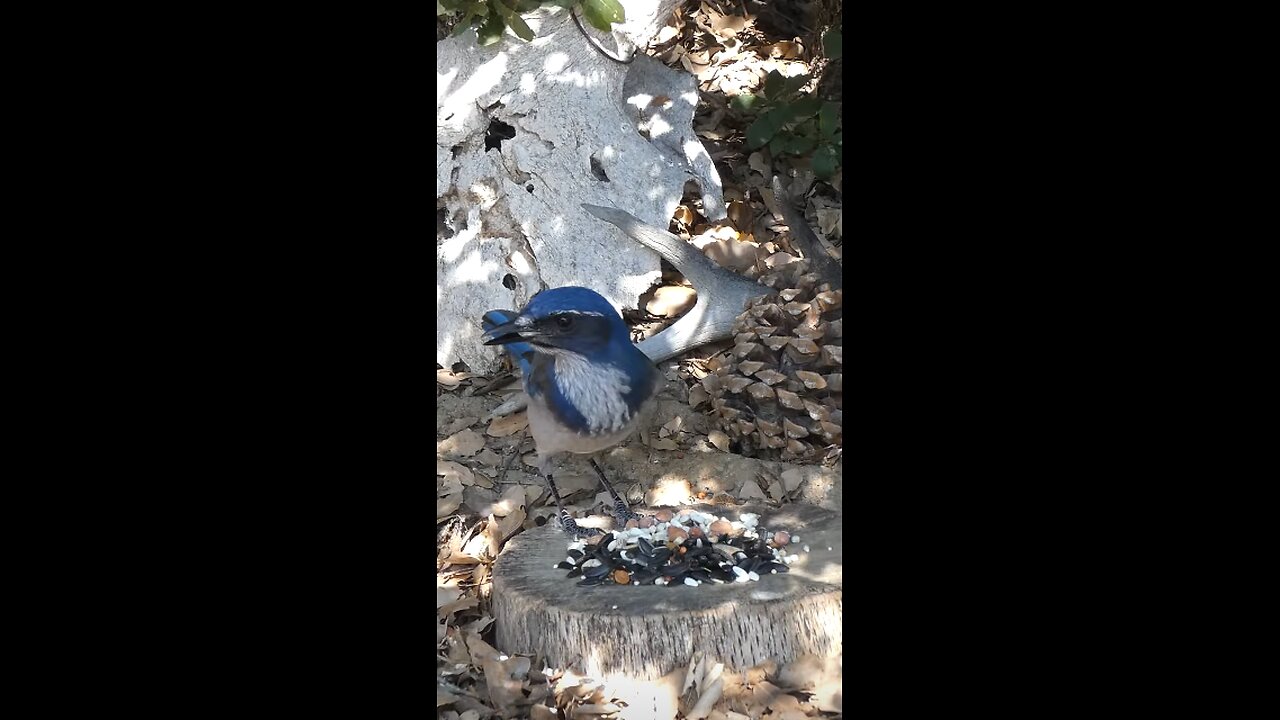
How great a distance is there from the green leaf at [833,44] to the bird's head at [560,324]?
121 centimetres

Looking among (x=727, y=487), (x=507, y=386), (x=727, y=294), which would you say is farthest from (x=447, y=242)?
(x=727, y=487)

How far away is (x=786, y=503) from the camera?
313 centimetres

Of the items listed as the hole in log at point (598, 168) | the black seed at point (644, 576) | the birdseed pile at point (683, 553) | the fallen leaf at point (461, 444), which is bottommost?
the black seed at point (644, 576)

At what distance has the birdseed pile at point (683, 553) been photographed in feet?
8.82

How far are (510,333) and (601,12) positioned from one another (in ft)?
3.97

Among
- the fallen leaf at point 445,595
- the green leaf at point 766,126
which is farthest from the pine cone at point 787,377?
the fallen leaf at point 445,595

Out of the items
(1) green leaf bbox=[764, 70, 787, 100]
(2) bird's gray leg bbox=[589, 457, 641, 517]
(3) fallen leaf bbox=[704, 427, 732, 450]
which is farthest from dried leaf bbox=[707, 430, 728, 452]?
(1) green leaf bbox=[764, 70, 787, 100]

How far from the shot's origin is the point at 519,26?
3.44 metres

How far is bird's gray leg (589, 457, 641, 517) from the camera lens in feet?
10.0

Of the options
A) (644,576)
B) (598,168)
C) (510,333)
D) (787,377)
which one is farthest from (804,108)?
(644,576)

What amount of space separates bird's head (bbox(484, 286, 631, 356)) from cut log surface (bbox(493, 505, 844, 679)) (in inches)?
21.0

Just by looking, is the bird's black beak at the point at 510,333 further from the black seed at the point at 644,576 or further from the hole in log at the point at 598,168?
the hole in log at the point at 598,168

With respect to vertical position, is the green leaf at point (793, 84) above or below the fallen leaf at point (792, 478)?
above

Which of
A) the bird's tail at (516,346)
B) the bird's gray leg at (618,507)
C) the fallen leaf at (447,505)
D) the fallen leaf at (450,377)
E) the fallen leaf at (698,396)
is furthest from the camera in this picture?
the fallen leaf at (450,377)
